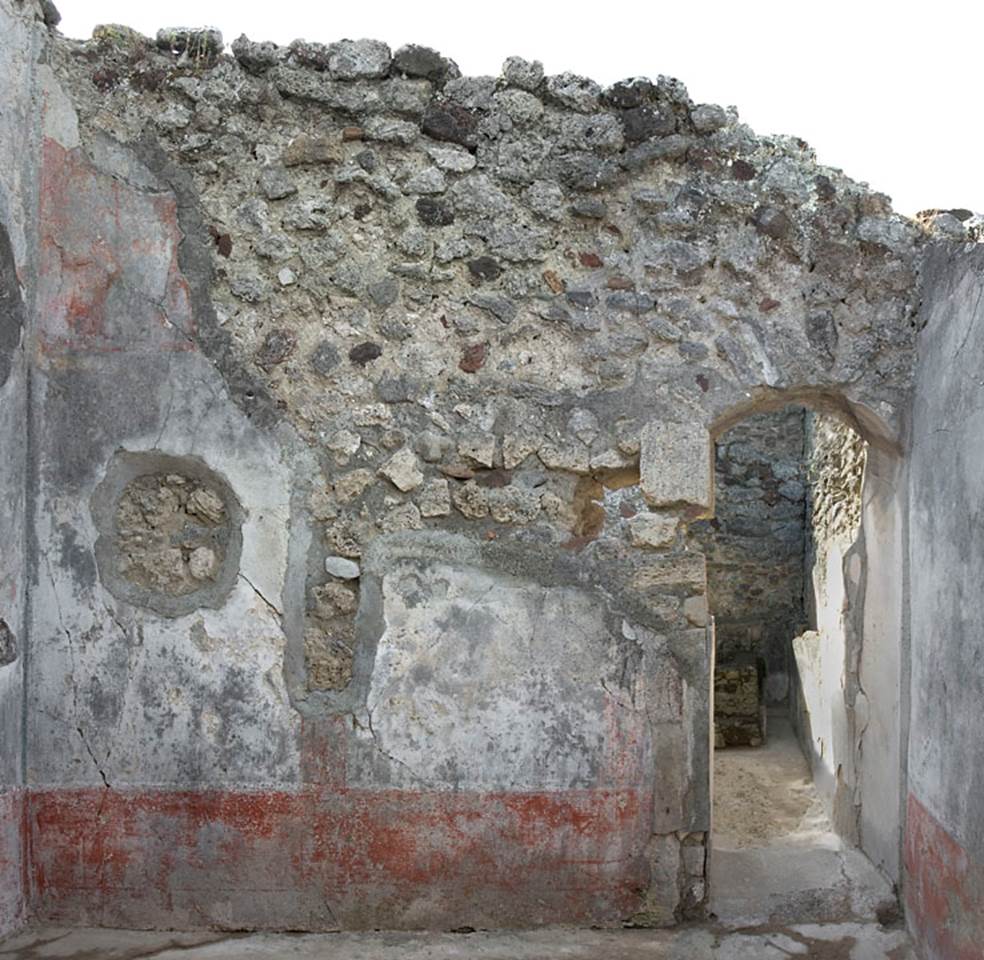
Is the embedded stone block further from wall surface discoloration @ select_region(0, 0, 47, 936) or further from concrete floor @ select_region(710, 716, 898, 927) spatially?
wall surface discoloration @ select_region(0, 0, 47, 936)

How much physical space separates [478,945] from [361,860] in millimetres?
482

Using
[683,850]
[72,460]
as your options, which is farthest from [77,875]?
[683,850]

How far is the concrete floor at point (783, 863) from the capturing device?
3.56m

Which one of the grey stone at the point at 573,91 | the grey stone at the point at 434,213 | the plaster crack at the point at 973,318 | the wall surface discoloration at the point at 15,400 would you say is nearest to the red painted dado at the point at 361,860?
the wall surface discoloration at the point at 15,400

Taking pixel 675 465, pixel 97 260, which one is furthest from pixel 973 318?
pixel 97 260

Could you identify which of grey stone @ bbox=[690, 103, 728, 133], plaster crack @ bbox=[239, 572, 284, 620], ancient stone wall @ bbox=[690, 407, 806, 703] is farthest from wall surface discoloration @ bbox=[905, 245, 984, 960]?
ancient stone wall @ bbox=[690, 407, 806, 703]

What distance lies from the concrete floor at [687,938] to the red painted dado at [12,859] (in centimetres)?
8

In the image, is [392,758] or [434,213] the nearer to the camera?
[392,758]

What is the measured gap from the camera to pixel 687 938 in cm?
336

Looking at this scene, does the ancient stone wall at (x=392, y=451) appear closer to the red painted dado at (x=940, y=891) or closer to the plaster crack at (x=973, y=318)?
the plaster crack at (x=973, y=318)

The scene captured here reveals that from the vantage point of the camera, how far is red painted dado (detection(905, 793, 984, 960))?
272 centimetres

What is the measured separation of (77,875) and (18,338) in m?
1.87

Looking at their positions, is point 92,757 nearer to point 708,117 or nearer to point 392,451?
point 392,451

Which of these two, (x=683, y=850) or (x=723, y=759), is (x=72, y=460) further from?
(x=723, y=759)
